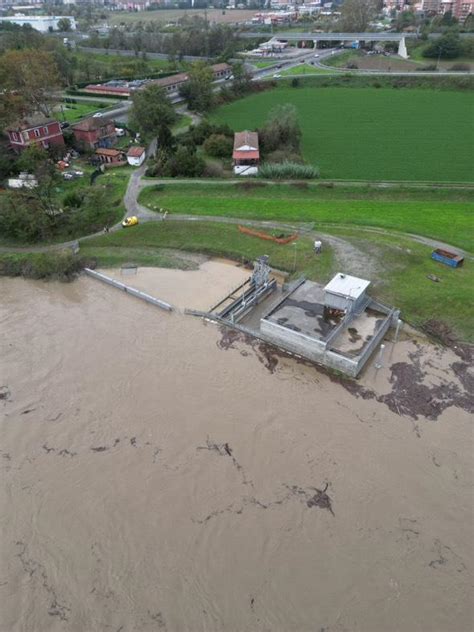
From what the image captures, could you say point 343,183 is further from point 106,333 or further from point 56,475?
point 56,475

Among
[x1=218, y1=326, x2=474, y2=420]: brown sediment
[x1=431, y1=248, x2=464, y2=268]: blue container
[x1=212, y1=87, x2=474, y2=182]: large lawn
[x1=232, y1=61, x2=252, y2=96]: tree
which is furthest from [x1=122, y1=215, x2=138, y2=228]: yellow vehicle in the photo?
[x1=232, y1=61, x2=252, y2=96]: tree

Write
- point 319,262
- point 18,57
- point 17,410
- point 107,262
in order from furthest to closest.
Answer: point 18,57
point 107,262
point 319,262
point 17,410

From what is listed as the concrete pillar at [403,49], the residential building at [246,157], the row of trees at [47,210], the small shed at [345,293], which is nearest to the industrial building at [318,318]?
the small shed at [345,293]

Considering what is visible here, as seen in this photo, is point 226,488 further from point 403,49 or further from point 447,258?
point 403,49

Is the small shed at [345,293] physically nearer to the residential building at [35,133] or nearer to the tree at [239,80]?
the residential building at [35,133]

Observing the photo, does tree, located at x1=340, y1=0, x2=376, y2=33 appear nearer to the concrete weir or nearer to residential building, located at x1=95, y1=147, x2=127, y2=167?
residential building, located at x1=95, y1=147, x2=127, y2=167

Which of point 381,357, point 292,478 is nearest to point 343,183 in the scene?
point 381,357

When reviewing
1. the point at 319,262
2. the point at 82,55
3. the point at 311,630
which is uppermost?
the point at 82,55
